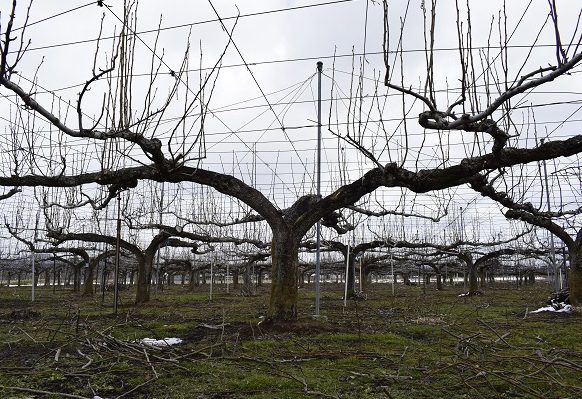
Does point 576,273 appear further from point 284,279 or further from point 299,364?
point 299,364

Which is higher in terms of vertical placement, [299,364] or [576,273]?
[576,273]

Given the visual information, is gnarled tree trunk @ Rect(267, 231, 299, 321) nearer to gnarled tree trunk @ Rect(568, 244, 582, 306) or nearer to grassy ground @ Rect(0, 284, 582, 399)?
grassy ground @ Rect(0, 284, 582, 399)

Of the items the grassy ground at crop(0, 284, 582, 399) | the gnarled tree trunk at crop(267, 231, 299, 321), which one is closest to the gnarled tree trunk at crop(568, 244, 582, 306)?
the grassy ground at crop(0, 284, 582, 399)

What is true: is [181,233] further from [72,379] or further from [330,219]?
[72,379]

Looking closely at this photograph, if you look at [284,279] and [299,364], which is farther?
[284,279]

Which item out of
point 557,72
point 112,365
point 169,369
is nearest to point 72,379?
point 112,365

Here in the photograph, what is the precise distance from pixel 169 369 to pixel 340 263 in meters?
33.0

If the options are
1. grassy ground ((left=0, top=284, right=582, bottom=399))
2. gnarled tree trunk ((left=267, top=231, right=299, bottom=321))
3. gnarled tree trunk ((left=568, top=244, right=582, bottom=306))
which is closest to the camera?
grassy ground ((left=0, top=284, right=582, bottom=399))

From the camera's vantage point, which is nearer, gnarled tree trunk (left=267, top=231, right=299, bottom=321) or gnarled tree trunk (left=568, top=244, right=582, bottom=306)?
gnarled tree trunk (left=267, top=231, right=299, bottom=321)

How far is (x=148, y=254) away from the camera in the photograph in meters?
16.3

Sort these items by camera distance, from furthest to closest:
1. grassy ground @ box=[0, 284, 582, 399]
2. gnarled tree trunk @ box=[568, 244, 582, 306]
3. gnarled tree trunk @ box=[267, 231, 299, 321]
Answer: gnarled tree trunk @ box=[568, 244, 582, 306] → gnarled tree trunk @ box=[267, 231, 299, 321] → grassy ground @ box=[0, 284, 582, 399]

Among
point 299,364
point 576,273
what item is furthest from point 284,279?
point 576,273

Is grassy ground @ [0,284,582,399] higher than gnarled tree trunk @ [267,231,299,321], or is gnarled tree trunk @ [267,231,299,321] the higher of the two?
gnarled tree trunk @ [267,231,299,321]

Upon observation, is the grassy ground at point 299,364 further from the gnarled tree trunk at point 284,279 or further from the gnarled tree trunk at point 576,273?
the gnarled tree trunk at point 576,273
